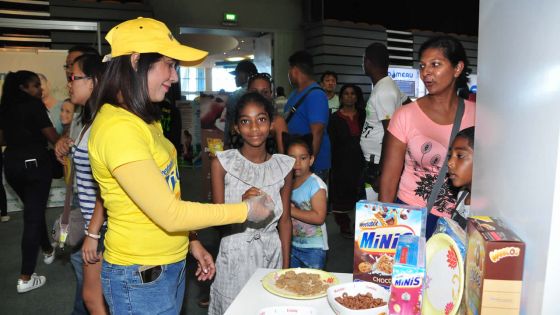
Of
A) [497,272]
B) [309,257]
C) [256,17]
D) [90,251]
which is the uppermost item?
[256,17]

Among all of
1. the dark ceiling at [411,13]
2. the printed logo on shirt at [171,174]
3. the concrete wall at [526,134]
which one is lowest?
the printed logo on shirt at [171,174]

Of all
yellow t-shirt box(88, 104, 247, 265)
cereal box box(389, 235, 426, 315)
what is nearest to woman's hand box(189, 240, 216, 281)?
yellow t-shirt box(88, 104, 247, 265)

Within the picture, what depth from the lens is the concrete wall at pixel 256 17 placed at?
28.1 ft

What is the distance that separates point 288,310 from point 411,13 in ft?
36.5

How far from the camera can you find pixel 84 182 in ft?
6.32

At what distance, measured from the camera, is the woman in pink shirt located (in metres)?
1.85

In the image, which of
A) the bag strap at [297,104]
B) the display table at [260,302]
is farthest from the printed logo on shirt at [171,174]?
the bag strap at [297,104]

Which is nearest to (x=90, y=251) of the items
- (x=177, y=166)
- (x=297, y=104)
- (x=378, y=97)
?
(x=177, y=166)

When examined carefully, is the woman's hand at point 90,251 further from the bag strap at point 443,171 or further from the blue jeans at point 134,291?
the bag strap at point 443,171

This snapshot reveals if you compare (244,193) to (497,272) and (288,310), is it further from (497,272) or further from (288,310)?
(497,272)

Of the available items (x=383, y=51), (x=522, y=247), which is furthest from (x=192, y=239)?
(x=383, y=51)

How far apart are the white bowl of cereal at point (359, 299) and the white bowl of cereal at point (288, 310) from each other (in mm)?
63

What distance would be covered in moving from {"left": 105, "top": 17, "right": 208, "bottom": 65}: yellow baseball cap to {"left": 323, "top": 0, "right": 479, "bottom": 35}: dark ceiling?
8866 millimetres

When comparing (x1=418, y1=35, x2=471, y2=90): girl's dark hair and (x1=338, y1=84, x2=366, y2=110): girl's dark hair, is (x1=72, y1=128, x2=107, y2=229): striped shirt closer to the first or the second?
(x1=418, y1=35, x2=471, y2=90): girl's dark hair
